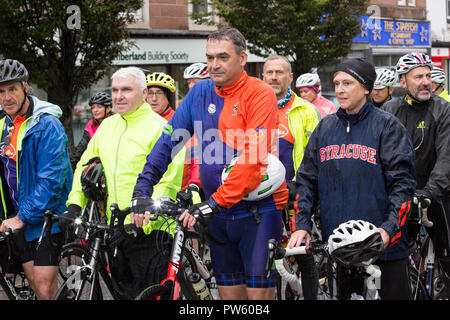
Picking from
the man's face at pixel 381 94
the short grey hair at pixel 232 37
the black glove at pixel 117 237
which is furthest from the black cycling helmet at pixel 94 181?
the man's face at pixel 381 94

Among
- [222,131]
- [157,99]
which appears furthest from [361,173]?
[157,99]

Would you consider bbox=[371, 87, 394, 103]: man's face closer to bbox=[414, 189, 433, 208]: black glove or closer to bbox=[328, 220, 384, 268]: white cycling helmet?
bbox=[414, 189, 433, 208]: black glove

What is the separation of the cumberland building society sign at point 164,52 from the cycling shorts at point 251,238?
49.0ft

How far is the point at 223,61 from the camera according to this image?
3.99m

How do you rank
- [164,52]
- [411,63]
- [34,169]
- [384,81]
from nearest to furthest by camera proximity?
1. [34,169]
2. [411,63]
3. [384,81]
4. [164,52]

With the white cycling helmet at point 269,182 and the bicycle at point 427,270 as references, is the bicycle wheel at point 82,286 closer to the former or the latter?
the white cycling helmet at point 269,182

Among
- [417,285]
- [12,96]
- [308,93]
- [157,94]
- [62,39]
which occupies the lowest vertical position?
[417,285]

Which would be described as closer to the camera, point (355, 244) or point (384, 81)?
point (355, 244)


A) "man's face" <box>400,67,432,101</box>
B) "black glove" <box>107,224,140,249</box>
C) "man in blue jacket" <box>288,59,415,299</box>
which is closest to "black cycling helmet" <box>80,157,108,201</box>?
"black glove" <box>107,224,140,249</box>

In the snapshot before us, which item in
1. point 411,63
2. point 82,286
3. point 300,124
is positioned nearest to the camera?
point 82,286

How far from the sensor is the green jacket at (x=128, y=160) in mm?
4531

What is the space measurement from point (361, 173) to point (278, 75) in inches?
102

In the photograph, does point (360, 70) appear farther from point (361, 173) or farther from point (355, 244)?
point (355, 244)

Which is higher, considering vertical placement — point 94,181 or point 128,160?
point 128,160
